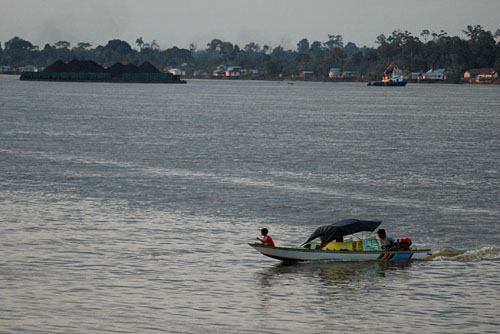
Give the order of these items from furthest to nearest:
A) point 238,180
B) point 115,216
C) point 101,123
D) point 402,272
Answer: point 101,123
point 238,180
point 115,216
point 402,272

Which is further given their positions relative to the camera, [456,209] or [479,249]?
[456,209]

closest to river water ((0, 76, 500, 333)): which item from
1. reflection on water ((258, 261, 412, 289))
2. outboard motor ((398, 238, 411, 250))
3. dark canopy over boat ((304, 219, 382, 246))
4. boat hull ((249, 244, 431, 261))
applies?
reflection on water ((258, 261, 412, 289))

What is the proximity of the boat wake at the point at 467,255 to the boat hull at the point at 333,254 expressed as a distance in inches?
40.8

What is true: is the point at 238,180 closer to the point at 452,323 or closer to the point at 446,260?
the point at 446,260

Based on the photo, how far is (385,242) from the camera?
123 feet

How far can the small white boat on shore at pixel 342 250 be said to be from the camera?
36250mm

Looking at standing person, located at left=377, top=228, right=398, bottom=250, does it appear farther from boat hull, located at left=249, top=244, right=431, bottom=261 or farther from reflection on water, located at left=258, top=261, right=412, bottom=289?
reflection on water, located at left=258, top=261, right=412, bottom=289

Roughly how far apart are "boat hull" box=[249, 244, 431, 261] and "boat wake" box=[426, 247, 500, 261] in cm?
104

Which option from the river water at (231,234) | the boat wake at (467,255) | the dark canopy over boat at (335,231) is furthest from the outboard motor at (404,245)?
the dark canopy over boat at (335,231)

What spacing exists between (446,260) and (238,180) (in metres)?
29.5

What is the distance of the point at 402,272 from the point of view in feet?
118

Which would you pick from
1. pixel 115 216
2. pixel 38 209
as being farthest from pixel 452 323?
pixel 38 209

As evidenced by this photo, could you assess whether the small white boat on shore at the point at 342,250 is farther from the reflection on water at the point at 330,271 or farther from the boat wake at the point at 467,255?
the boat wake at the point at 467,255

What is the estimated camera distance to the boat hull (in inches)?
1417
